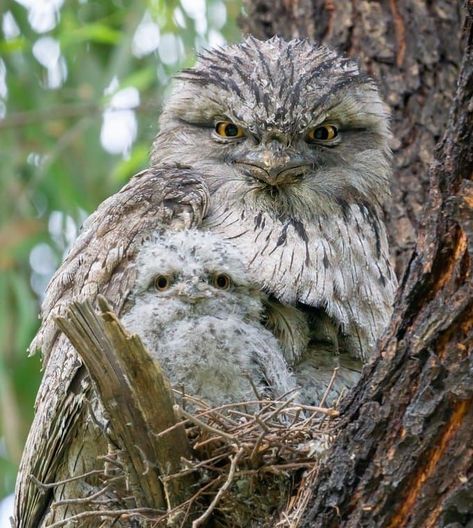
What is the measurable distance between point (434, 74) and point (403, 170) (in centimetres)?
44

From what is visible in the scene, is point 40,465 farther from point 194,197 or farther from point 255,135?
point 255,135

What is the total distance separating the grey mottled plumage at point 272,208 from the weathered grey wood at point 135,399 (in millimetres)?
436

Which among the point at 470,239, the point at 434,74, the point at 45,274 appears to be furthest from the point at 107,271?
the point at 45,274

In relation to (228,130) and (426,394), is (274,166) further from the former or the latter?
(426,394)

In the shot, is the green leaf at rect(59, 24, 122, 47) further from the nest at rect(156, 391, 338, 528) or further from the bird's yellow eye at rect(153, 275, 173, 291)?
the nest at rect(156, 391, 338, 528)

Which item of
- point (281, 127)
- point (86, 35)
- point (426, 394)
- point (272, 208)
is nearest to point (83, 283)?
point (272, 208)

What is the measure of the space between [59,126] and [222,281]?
128 inches

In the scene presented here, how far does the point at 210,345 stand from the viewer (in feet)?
9.44

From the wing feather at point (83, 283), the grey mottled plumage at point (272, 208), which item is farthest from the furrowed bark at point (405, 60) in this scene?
the wing feather at point (83, 283)

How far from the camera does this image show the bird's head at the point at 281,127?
11.2 ft

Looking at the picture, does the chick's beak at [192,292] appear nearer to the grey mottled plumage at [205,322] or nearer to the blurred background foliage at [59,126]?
the grey mottled plumage at [205,322]

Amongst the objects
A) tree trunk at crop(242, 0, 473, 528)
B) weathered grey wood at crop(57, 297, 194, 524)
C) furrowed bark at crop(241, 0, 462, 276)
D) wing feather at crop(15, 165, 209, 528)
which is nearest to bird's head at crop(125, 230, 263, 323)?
wing feather at crop(15, 165, 209, 528)

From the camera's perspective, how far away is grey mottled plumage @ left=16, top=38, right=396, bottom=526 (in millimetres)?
3164

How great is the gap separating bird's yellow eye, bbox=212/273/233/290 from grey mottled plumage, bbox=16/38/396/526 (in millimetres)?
129
